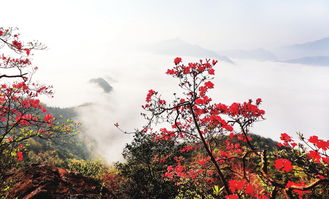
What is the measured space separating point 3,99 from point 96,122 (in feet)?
528

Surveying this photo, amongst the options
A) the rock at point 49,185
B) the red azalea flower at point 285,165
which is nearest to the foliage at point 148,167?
the rock at point 49,185

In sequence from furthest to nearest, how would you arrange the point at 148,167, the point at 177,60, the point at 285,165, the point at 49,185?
the point at 148,167 → the point at 49,185 → the point at 177,60 → the point at 285,165

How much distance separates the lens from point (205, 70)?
5473 millimetres

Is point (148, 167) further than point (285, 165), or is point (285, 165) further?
point (148, 167)

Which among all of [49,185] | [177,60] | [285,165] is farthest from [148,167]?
[285,165]

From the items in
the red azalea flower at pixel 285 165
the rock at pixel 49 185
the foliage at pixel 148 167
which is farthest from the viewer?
the foliage at pixel 148 167

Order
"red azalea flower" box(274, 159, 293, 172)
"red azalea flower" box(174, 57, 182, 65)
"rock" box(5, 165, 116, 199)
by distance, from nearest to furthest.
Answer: "red azalea flower" box(274, 159, 293, 172)
"red azalea flower" box(174, 57, 182, 65)
"rock" box(5, 165, 116, 199)

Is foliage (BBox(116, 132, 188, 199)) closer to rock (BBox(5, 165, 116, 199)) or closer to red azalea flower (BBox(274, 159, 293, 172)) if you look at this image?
rock (BBox(5, 165, 116, 199))

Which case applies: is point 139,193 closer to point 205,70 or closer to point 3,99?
point 205,70

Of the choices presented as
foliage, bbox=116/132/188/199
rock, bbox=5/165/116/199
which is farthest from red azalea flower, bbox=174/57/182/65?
rock, bbox=5/165/116/199

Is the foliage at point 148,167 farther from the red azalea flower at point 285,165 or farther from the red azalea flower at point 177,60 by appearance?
the red azalea flower at point 285,165

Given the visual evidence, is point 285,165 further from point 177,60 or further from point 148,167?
point 148,167

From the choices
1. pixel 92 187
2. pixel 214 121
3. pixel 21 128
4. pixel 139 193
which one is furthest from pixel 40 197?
pixel 214 121

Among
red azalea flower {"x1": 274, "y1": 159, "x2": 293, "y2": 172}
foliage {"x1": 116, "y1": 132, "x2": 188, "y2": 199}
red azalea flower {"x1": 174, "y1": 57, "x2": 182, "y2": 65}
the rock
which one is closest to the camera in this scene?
red azalea flower {"x1": 274, "y1": 159, "x2": 293, "y2": 172}
